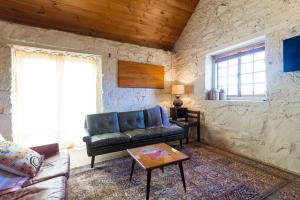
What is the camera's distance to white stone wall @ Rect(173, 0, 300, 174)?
7.82ft

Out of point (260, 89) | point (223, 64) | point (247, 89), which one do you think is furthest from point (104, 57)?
point (260, 89)

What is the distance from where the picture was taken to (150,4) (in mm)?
3361

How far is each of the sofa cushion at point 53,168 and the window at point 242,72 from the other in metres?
3.24

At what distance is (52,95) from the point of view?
3.22m

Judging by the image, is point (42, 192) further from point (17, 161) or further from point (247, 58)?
point (247, 58)

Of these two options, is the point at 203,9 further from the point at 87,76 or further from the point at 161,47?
the point at 87,76

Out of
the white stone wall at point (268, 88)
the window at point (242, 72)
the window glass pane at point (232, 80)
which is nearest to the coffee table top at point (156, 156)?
the white stone wall at point (268, 88)

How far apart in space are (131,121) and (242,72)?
97.7 inches

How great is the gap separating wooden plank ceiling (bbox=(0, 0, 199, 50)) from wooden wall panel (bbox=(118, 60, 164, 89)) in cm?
58

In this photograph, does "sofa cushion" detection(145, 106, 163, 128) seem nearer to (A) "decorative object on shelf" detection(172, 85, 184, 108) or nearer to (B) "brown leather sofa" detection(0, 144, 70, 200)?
(A) "decorative object on shelf" detection(172, 85, 184, 108)

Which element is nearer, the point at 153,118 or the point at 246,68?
the point at 246,68

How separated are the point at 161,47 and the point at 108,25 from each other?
1575 millimetres

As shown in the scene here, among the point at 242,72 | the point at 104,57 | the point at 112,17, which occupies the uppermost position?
the point at 112,17

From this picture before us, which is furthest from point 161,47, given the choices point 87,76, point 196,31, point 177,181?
point 177,181
